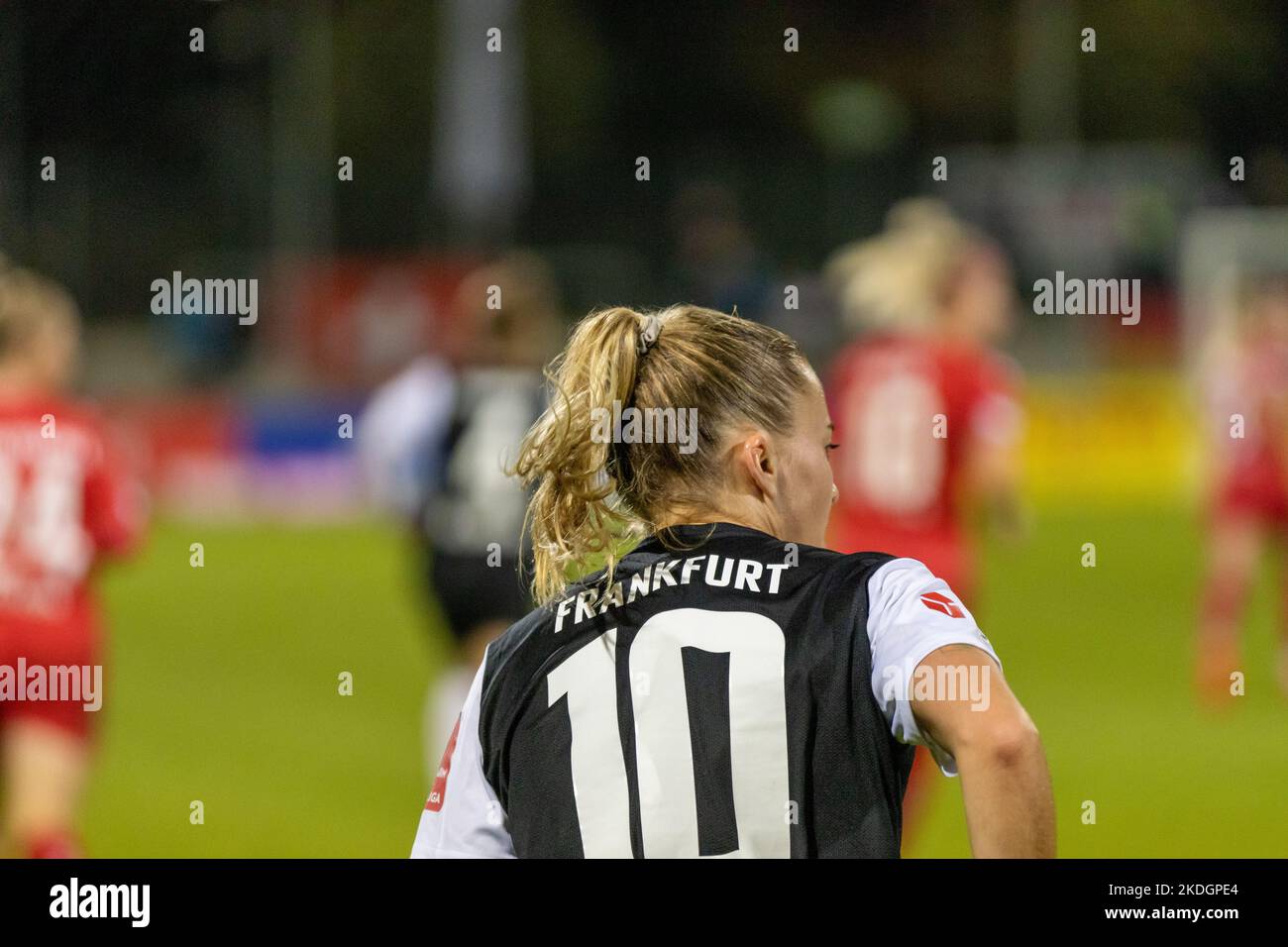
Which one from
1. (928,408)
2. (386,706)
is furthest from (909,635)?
(386,706)

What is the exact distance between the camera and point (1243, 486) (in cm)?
1066

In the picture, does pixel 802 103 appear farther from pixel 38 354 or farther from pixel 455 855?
pixel 455 855

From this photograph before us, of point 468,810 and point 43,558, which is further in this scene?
point 43,558

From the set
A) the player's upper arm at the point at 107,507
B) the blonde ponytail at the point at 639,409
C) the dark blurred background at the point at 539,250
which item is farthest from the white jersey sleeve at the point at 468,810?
the dark blurred background at the point at 539,250

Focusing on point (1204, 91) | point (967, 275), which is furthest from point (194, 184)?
point (967, 275)

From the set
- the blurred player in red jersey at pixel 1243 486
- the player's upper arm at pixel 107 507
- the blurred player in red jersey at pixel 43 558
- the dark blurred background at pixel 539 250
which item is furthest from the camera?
the blurred player in red jersey at pixel 1243 486

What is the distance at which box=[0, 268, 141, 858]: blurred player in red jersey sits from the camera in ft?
17.3

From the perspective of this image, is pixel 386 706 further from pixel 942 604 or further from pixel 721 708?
pixel 942 604

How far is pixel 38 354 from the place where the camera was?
5.36 meters

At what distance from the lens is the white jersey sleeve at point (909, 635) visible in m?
1.94

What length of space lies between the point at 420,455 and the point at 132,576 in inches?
383

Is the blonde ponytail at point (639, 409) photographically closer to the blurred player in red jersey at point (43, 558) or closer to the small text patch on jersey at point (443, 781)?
the small text patch on jersey at point (443, 781)

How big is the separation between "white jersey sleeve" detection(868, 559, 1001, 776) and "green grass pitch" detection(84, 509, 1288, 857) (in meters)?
4.40

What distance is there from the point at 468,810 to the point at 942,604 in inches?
25.8
